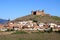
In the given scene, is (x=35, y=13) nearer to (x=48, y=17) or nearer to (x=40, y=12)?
(x=40, y=12)

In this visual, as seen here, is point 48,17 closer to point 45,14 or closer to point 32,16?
point 45,14

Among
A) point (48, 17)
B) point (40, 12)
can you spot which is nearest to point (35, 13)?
point (40, 12)

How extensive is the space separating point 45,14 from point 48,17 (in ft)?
10.6

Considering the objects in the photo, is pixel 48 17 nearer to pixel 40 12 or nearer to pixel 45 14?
pixel 45 14

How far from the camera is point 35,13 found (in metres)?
114

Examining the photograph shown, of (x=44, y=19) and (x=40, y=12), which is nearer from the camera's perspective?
(x=40, y=12)

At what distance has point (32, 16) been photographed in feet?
385

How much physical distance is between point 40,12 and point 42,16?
703cm

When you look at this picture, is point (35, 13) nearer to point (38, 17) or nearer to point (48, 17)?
point (38, 17)

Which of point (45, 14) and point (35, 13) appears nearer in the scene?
point (35, 13)

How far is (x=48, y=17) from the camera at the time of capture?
403ft

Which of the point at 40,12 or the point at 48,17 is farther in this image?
the point at 48,17

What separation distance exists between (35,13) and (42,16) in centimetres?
678

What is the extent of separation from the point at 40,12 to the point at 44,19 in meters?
8.71
